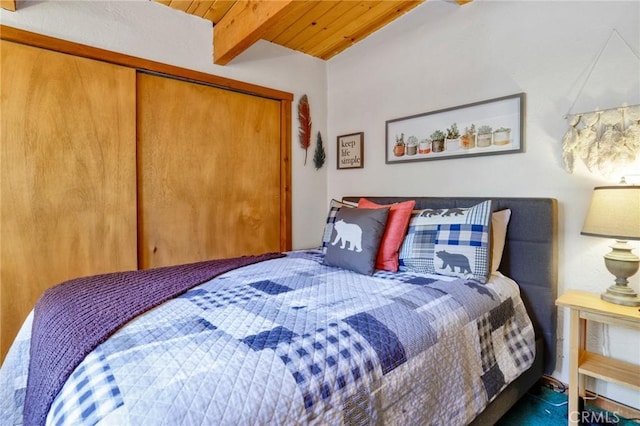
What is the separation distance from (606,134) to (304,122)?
2.09m

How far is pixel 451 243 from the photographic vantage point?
5.71 feet

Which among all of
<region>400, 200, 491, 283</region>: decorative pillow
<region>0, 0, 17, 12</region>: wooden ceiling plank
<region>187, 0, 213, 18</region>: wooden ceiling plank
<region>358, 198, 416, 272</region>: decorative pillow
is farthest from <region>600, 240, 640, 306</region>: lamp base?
<region>0, 0, 17, 12</region>: wooden ceiling plank

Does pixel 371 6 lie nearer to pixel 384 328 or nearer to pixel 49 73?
pixel 49 73

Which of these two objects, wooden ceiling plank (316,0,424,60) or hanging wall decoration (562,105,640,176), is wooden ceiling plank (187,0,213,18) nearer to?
wooden ceiling plank (316,0,424,60)

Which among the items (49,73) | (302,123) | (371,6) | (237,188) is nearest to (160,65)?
(49,73)

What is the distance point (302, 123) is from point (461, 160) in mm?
1400

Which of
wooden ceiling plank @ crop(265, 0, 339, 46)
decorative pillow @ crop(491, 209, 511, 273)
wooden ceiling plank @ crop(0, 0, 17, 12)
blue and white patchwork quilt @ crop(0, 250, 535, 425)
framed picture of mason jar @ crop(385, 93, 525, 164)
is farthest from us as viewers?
wooden ceiling plank @ crop(265, 0, 339, 46)

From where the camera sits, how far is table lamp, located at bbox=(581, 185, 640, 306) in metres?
1.37

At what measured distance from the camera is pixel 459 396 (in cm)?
118

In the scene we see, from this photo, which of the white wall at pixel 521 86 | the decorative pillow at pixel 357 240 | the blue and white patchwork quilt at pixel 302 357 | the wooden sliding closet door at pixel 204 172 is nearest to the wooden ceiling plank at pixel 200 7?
the wooden sliding closet door at pixel 204 172

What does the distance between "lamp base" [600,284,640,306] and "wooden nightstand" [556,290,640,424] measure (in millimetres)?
24

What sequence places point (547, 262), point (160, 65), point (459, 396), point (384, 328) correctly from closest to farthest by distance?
point (384, 328), point (459, 396), point (547, 262), point (160, 65)

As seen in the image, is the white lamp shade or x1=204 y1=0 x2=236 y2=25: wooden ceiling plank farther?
x1=204 y1=0 x2=236 y2=25: wooden ceiling plank

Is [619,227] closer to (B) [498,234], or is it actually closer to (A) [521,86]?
(B) [498,234]
